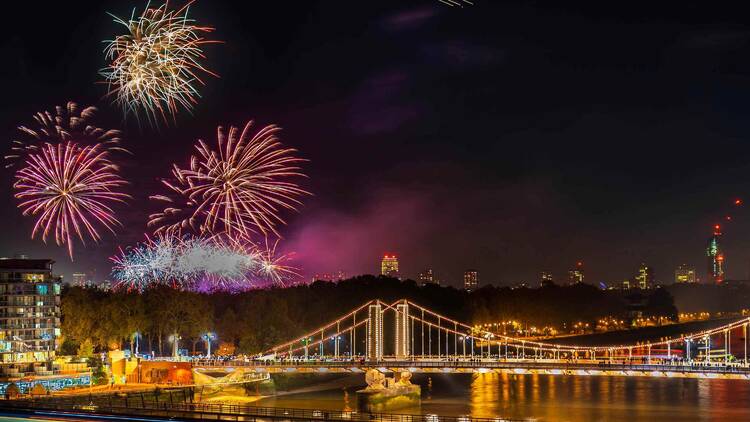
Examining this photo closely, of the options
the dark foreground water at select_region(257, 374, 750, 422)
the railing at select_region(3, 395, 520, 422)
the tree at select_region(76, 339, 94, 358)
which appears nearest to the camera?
the railing at select_region(3, 395, 520, 422)

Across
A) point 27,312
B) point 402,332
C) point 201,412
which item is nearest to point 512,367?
point 402,332

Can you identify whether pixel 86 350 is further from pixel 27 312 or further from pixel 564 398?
pixel 564 398

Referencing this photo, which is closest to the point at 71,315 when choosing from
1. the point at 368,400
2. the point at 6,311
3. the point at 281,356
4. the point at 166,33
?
the point at 6,311

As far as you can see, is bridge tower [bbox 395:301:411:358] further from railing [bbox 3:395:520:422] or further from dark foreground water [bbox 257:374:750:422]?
railing [bbox 3:395:520:422]

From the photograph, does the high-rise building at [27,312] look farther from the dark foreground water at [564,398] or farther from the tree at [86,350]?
the dark foreground water at [564,398]

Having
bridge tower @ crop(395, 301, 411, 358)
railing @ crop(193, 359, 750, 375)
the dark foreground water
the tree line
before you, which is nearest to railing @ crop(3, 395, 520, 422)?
railing @ crop(193, 359, 750, 375)

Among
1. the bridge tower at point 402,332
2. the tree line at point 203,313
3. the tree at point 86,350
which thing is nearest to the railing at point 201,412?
the tree at point 86,350
